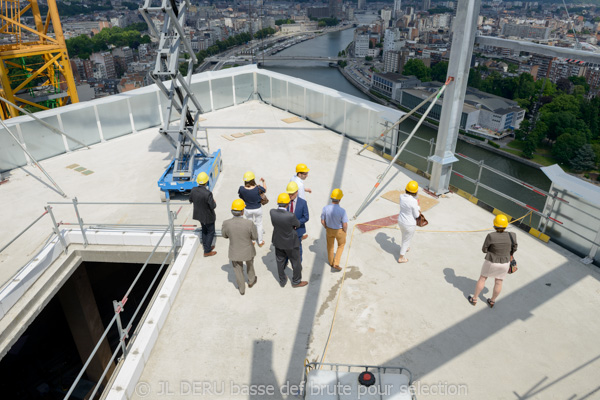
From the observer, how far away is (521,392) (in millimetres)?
5457

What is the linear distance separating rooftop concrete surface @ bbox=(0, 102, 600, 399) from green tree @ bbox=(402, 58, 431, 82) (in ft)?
368

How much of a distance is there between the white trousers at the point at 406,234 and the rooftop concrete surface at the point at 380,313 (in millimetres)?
346

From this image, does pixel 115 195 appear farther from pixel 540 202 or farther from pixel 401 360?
pixel 540 202

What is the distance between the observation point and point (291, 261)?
702 cm

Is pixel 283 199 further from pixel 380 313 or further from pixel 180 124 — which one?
pixel 180 124

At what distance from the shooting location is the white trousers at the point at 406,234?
7.59m

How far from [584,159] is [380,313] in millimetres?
70151

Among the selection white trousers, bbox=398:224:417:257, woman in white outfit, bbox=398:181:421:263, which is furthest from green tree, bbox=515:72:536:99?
woman in white outfit, bbox=398:181:421:263

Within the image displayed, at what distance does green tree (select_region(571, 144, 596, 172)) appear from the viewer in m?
62.8

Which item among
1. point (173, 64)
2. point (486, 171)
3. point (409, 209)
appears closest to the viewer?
point (409, 209)

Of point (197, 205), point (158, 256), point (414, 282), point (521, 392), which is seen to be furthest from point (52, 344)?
point (521, 392)

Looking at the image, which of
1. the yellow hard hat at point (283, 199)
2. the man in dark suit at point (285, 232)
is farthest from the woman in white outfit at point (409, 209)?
the yellow hard hat at point (283, 199)

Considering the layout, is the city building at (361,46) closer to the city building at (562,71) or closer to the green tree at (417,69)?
the green tree at (417,69)

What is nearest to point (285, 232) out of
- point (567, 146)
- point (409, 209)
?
point (409, 209)
